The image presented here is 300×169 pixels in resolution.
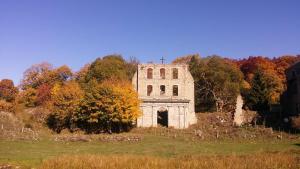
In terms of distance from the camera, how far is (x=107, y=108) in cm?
4203

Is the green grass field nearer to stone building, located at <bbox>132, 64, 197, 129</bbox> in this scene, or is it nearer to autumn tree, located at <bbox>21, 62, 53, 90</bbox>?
stone building, located at <bbox>132, 64, 197, 129</bbox>

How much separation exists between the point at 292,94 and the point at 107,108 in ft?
79.8

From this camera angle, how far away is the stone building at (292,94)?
46.7 meters

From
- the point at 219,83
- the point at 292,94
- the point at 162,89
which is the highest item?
the point at 219,83

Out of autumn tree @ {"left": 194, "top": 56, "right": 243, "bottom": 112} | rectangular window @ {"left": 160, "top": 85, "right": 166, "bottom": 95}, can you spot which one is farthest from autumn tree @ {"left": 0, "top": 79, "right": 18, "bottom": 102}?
autumn tree @ {"left": 194, "top": 56, "right": 243, "bottom": 112}

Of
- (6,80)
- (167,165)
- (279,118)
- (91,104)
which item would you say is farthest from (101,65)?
(167,165)

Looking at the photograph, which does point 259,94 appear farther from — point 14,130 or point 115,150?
point 14,130

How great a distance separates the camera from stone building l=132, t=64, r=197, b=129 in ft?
153

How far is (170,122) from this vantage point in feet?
152

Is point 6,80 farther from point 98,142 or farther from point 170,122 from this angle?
point 98,142

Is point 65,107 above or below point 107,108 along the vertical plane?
above

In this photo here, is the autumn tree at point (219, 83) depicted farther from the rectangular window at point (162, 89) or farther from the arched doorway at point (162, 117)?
the rectangular window at point (162, 89)

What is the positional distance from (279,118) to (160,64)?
16202 millimetres

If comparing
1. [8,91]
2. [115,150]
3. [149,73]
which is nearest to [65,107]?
[149,73]
